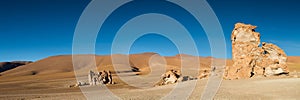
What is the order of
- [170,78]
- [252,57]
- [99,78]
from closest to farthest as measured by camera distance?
[252,57] → [170,78] → [99,78]

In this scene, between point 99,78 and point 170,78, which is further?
point 99,78

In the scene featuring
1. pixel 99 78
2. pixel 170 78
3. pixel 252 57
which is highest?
pixel 252 57

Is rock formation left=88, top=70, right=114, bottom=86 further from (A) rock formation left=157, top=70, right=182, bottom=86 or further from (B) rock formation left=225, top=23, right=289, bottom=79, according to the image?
(B) rock formation left=225, top=23, right=289, bottom=79

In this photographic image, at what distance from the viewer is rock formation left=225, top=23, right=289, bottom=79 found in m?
28.6

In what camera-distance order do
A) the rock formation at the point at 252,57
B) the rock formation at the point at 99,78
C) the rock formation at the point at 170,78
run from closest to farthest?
the rock formation at the point at 252,57, the rock formation at the point at 170,78, the rock formation at the point at 99,78

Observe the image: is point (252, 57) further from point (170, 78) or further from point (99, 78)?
point (99, 78)

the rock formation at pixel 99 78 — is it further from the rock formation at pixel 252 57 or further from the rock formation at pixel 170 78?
the rock formation at pixel 252 57

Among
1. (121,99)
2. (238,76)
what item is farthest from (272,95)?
(238,76)

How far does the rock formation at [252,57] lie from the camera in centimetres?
2856

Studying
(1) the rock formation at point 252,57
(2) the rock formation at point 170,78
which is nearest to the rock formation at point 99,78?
(2) the rock formation at point 170,78

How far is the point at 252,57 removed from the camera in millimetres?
28703

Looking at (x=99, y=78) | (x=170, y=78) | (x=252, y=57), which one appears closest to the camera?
(x=252, y=57)

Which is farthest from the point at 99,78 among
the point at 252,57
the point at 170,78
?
the point at 252,57

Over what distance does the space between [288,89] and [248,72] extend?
10.5 meters
